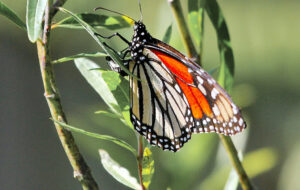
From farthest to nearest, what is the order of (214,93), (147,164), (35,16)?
(214,93) → (147,164) → (35,16)

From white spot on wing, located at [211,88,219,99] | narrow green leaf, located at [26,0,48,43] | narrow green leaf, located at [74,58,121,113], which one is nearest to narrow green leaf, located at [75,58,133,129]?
narrow green leaf, located at [74,58,121,113]

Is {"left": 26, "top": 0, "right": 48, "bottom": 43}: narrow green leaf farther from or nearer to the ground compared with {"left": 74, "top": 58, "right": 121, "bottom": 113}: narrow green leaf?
farther from the ground

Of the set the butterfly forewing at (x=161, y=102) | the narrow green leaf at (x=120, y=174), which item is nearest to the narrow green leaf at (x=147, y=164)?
the narrow green leaf at (x=120, y=174)

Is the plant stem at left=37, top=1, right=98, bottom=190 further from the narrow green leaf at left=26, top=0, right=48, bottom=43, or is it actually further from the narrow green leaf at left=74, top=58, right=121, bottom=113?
the narrow green leaf at left=74, top=58, right=121, bottom=113

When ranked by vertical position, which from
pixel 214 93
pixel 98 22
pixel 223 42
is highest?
pixel 98 22

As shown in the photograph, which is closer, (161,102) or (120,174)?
(120,174)

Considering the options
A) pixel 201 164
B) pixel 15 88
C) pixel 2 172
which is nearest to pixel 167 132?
pixel 201 164

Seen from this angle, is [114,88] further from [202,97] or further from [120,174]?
[202,97]

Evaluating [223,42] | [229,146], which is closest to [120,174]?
[229,146]
